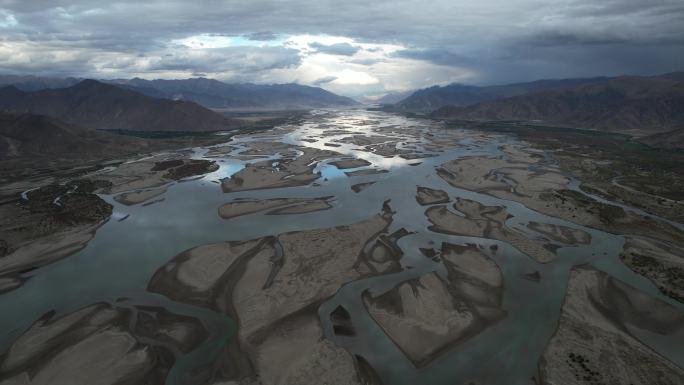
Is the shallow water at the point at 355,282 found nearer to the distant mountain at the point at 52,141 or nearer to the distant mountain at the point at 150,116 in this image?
the distant mountain at the point at 52,141

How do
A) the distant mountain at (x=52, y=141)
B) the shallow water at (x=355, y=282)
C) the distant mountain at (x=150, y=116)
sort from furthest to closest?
1. the distant mountain at (x=150, y=116)
2. the distant mountain at (x=52, y=141)
3. the shallow water at (x=355, y=282)

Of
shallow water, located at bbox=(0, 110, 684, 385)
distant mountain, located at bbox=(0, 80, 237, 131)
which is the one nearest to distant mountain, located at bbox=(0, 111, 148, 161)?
shallow water, located at bbox=(0, 110, 684, 385)

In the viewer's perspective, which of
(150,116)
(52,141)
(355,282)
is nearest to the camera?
(355,282)

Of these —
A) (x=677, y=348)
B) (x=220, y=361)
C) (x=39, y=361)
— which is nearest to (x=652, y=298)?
(x=677, y=348)

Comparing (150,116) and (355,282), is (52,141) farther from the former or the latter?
(355,282)

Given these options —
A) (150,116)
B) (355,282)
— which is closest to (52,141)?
(150,116)

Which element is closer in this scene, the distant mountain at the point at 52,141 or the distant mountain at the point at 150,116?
the distant mountain at the point at 52,141

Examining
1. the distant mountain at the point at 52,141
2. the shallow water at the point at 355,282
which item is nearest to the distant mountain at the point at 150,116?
the distant mountain at the point at 52,141

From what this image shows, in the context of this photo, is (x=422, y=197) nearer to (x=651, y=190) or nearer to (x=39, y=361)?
(x=651, y=190)
